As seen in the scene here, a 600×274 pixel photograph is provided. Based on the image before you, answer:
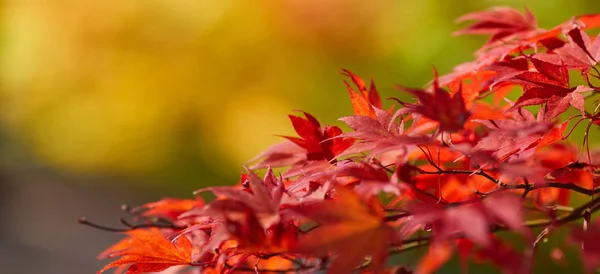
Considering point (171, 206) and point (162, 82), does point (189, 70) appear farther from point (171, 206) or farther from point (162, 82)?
point (171, 206)

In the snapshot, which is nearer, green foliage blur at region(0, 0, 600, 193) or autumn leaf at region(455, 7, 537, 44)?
autumn leaf at region(455, 7, 537, 44)

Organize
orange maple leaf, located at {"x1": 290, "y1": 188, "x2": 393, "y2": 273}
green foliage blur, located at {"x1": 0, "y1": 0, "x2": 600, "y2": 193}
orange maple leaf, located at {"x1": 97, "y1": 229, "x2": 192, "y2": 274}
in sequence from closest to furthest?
orange maple leaf, located at {"x1": 290, "y1": 188, "x2": 393, "y2": 273} → orange maple leaf, located at {"x1": 97, "y1": 229, "x2": 192, "y2": 274} → green foliage blur, located at {"x1": 0, "y1": 0, "x2": 600, "y2": 193}

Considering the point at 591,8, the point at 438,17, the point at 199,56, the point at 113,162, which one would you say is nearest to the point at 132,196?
the point at 113,162

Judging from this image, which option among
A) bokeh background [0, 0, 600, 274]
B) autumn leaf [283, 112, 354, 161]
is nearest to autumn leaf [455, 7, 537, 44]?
autumn leaf [283, 112, 354, 161]

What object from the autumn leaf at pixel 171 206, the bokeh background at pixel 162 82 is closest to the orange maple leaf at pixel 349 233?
the autumn leaf at pixel 171 206

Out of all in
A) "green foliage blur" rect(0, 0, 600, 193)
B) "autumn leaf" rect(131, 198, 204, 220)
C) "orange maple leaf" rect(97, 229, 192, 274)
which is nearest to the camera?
"orange maple leaf" rect(97, 229, 192, 274)

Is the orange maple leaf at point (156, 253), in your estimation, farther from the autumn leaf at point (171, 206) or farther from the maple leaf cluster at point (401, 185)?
the autumn leaf at point (171, 206)

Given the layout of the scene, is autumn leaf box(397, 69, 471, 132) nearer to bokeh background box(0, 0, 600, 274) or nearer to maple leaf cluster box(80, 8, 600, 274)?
maple leaf cluster box(80, 8, 600, 274)

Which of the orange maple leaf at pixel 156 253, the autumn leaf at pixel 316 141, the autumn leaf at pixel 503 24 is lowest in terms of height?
the orange maple leaf at pixel 156 253

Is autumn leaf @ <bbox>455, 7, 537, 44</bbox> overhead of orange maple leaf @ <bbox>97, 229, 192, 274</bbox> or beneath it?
overhead
